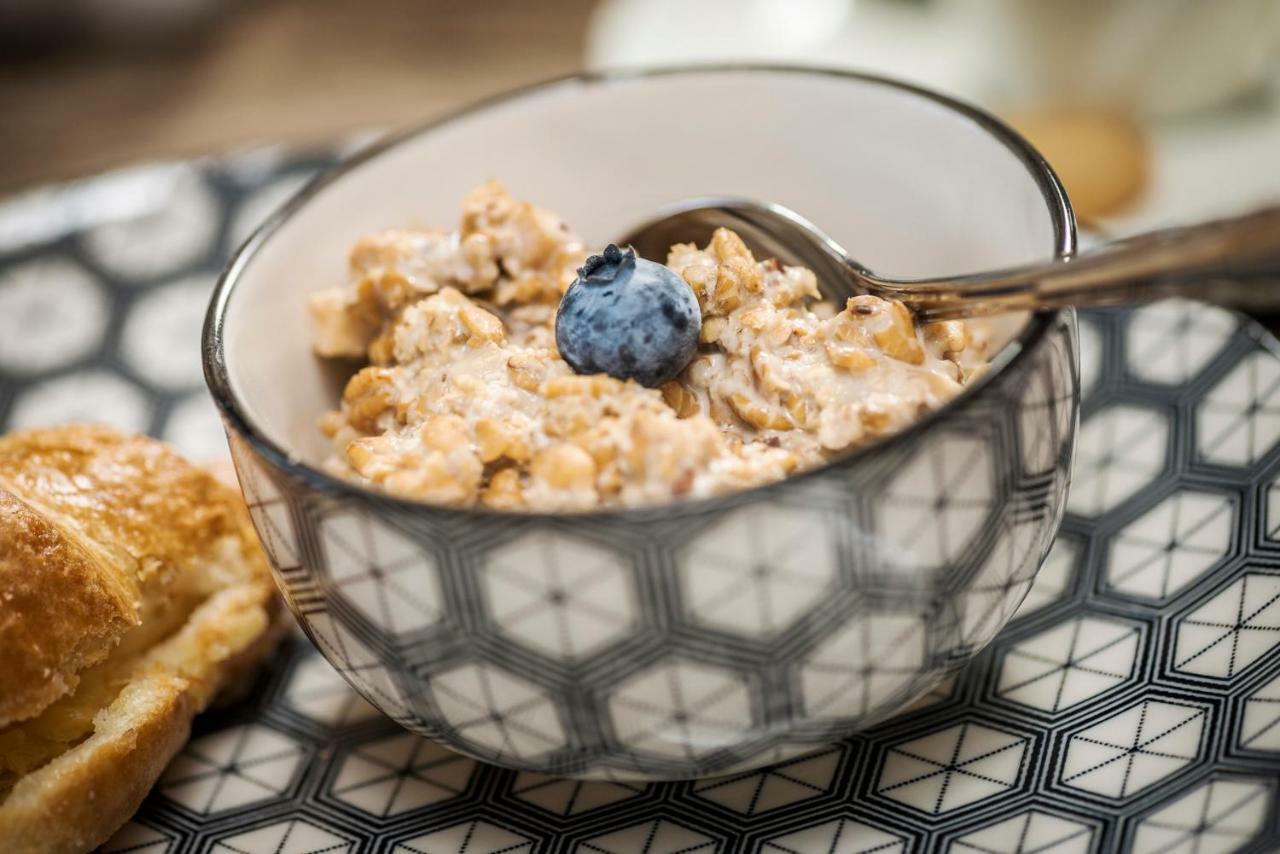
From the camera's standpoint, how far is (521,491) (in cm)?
103

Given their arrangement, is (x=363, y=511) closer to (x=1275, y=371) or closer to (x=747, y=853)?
(x=747, y=853)

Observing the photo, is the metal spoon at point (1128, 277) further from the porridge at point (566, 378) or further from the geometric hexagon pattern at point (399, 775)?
the geometric hexagon pattern at point (399, 775)

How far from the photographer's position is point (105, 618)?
118cm

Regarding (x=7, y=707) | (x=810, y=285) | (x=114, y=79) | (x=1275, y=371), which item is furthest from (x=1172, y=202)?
(x=114, y=79)

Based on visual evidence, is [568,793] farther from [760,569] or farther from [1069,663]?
[1069,663]

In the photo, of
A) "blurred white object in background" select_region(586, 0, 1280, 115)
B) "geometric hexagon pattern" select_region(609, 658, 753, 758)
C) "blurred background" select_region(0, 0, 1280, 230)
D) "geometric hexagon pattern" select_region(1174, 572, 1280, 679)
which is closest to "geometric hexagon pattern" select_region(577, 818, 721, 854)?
"geometric hexagon pattern" select_region(609, 658, 753, 758)

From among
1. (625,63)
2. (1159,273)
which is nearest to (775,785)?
(1159,273)

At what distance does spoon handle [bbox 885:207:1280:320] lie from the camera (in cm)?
90

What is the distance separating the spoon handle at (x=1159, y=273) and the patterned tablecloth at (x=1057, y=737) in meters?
0.34

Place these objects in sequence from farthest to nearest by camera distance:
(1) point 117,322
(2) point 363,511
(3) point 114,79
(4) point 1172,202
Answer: (3) point 114,79 < (4) point 1172,202 < (1) point 117,322 < (2) point 363,511

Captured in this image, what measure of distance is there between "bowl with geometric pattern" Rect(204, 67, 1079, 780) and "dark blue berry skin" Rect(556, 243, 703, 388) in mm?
235

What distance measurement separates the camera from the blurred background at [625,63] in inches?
84.6

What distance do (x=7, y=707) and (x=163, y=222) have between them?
996mm

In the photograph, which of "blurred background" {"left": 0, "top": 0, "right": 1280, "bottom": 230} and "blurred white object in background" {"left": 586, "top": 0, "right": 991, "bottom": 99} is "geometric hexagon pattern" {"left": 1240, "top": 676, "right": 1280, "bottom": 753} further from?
"blurred white object in background" {"left": 586, "top": 0, "right": 991, "bottom": 99}
